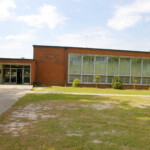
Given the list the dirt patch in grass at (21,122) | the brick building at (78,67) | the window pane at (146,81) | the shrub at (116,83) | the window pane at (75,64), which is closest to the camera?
the dirt patch in grass at (21,122)

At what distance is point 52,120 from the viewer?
4969 millimetres

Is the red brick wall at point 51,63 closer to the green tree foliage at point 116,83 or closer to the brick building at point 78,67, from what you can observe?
the brick building at point 78,67

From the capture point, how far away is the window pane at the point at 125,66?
19891 millimetres

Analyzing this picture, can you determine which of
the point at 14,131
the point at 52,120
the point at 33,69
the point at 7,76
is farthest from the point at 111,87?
the point at 14,131

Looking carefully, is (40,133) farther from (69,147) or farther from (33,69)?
(33,69)

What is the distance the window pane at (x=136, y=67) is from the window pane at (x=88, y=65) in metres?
5.93

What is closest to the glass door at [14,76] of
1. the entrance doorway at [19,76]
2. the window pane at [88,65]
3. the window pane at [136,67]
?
the entrance doorway at [19,76]

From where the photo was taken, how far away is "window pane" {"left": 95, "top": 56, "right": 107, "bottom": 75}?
19.4 metres

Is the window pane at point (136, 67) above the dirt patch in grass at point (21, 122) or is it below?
above

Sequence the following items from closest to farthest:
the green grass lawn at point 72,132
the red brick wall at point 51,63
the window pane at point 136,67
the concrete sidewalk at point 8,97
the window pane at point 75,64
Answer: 1. the green grass lawn at point 72,132
2. the concrete sidewalk at point 8,97
3. the red brick wall at point 51,63
4. the window pane at point 75,64
5. the window pane at point 136,67

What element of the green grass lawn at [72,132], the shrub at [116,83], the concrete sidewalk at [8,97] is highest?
the shrub at [116,83]

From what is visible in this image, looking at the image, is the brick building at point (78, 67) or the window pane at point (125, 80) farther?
the window pane at point (125, 80)

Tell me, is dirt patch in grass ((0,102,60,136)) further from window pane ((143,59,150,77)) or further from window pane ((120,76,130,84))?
window pane ((143,59,150,77))

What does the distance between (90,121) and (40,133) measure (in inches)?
72.8
